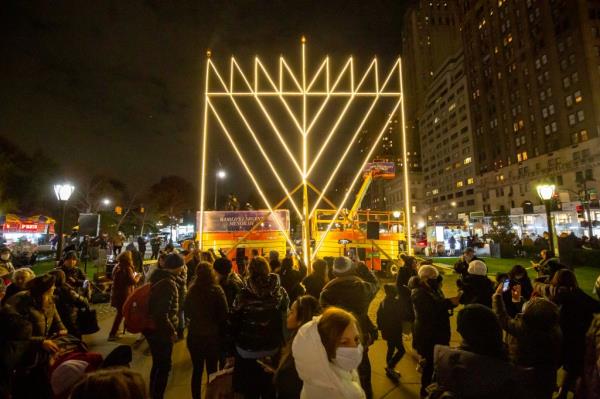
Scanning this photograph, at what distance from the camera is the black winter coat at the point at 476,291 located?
16.4ft

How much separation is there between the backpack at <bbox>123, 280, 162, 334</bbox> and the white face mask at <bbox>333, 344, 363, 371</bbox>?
2720 millimetres

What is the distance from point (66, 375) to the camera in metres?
1.80

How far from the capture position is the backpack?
3.93 metres

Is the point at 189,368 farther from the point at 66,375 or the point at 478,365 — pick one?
the point at 478,365

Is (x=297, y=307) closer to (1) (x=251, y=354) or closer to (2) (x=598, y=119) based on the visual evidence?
(1) (x=251, y=354)

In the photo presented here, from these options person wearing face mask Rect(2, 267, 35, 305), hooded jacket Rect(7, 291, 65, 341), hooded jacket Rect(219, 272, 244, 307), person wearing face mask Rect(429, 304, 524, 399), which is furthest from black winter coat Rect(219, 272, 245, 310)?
person wearing face mask Rect(429, 304, 524, 399)

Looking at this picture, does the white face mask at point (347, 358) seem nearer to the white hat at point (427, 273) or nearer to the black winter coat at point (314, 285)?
the white hat at point (427, 273)

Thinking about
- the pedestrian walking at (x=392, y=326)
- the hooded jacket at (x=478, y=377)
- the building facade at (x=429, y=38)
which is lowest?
the pedestrian walking at (x=392, y=326)

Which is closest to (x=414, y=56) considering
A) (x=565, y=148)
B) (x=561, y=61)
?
(x=561, y=61)

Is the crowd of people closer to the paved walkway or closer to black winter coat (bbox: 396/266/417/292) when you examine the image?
the paved walkway

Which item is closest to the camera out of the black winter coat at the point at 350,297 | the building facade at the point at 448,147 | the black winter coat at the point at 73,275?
the black winter coat at the point at 350,297

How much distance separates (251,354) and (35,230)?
36.3 m

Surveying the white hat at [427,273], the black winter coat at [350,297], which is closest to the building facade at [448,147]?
the white hat at [427,273]

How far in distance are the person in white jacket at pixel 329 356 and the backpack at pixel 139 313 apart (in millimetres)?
2556
